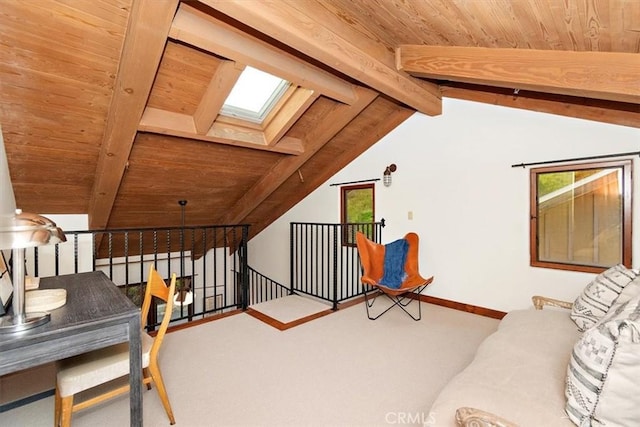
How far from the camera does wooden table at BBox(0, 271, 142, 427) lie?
3.78ft

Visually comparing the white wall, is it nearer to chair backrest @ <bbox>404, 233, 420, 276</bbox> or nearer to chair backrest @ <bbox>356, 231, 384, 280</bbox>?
chair backrest @ <bbox>404, 233, 420, 276</bbox>

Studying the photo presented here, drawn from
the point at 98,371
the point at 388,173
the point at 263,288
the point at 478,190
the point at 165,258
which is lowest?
the point at 263,288

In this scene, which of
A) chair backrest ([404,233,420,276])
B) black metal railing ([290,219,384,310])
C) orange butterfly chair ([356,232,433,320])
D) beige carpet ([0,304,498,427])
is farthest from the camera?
black metal railing ([290,219,384,310])

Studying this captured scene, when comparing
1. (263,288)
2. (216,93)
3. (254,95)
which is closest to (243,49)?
(216,93)

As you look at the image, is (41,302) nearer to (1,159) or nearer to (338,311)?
(1,159)

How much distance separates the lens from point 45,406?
188cm

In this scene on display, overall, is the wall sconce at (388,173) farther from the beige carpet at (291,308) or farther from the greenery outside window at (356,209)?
the beige carpet at (291,308)

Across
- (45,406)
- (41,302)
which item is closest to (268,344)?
(45,406)

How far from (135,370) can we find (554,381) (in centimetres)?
196

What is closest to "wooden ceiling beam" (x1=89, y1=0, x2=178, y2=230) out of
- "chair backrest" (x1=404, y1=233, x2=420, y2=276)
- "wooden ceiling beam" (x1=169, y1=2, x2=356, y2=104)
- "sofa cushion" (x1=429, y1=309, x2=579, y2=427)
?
"wooden ceiling beam" (x1=169, y1=2, x2=356, y2=104)

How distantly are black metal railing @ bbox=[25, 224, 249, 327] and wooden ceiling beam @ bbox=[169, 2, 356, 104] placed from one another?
1.73 metres

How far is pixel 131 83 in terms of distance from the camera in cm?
226

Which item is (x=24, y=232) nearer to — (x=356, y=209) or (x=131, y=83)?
(x=131, y=83)

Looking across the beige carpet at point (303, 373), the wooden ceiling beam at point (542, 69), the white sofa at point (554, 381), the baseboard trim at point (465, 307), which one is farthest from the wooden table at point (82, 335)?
the baseboard trim at point (465, 307)
